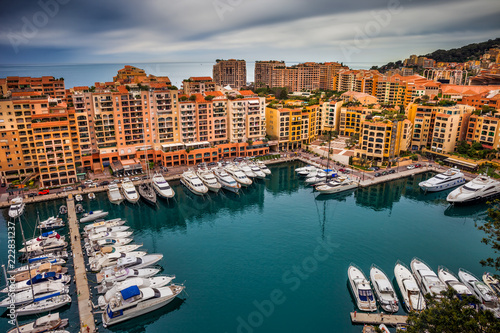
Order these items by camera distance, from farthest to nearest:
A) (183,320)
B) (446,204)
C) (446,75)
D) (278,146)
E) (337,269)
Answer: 1. (446,75)
2. (278,146)
3. (446,204)
4. (337,269)
5. (183,320)

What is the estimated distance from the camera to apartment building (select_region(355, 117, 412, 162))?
73.7 m

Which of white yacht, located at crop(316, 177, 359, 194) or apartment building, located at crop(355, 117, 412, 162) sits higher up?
apartment building, located at crop(355, 117, 412, 162)

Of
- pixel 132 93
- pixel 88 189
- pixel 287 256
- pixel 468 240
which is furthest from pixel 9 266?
pixel 468 240

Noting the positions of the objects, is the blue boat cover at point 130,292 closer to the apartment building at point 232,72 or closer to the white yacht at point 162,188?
the white yacht at point 162,188

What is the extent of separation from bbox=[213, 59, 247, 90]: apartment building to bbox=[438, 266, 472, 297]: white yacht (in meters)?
143

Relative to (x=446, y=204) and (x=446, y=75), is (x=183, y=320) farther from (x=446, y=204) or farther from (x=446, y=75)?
(x=446, y=75)

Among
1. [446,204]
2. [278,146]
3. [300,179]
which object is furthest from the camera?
[278,146]

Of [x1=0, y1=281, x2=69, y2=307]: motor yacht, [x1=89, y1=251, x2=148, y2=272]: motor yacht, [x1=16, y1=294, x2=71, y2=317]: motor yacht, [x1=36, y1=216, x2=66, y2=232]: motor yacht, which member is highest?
[x1=36, y1=216, x2=66, y2=232]: motor yacht

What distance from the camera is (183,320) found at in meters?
32.4

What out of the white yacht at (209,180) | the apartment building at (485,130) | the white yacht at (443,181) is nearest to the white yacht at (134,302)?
the white yacht at (209,180)

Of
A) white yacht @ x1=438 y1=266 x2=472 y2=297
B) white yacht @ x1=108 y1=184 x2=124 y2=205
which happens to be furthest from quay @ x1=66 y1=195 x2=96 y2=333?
white yacht @ x1=438 y1=266 x2=472 y2=297

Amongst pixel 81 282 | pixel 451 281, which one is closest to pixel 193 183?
pixel 81 282

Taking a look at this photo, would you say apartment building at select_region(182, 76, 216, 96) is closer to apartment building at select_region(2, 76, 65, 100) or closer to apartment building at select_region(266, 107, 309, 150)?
apartment building at select_region(266, 107, 309, 150)

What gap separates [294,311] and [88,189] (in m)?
45.6
